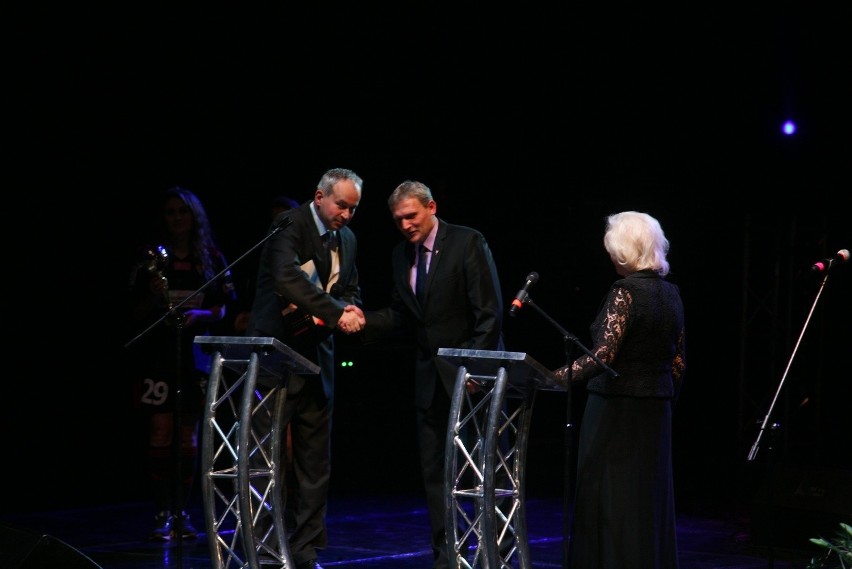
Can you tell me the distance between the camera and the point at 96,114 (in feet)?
25.0

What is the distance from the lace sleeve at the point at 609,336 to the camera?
462cm

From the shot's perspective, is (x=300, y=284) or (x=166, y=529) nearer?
(x=300, y=284)

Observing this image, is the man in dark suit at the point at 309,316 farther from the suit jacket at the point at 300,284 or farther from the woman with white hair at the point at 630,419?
the woman with white hair at the point at 630,419

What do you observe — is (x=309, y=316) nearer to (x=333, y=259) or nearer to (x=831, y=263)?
(x=333, y=259)

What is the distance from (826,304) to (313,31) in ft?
17.5

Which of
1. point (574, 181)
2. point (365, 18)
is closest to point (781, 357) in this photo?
point (574, 181)

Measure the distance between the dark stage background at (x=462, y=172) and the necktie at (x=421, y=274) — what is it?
2676 mm

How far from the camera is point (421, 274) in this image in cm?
538

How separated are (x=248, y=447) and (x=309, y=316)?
88 cm

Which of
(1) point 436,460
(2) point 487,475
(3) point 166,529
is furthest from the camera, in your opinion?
(3) point 166,529

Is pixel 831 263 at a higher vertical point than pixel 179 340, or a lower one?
higher

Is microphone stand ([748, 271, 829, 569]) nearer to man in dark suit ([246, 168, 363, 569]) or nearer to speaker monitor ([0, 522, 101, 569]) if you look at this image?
man in dark suit ([246, 168, 363, 569])

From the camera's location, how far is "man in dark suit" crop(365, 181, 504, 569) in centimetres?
519

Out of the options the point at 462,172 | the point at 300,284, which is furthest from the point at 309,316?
the point at 462,172
